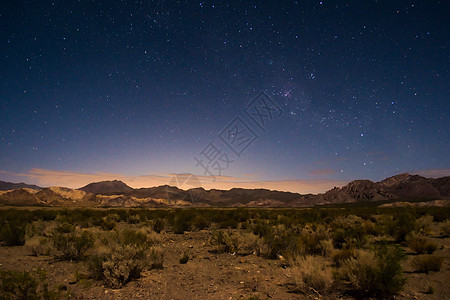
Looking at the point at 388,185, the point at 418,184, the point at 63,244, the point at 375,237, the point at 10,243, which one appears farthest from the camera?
the point at 388,185

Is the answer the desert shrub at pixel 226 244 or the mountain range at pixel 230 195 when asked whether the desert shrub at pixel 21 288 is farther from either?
the mountain range at pixel 230 195

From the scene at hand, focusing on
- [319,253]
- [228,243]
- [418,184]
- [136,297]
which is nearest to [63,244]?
[136,297]

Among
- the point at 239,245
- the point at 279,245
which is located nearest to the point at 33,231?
the point at 239,245

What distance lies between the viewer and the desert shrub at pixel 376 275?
5738 mm

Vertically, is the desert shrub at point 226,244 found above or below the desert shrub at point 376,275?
below

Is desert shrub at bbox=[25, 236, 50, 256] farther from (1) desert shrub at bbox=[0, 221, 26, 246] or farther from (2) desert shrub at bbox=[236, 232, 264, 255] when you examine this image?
(2) desert shrub at bbox=[236, 232, 264, 255]

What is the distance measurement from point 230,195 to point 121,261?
180 metres

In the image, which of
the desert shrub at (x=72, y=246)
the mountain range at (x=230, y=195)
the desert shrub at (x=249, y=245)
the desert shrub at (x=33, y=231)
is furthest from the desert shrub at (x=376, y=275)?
the mountain range at (x=230, y=195)

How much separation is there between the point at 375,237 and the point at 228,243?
9186 mm

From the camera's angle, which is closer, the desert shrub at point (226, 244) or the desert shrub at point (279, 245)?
the desert shrub at point (279, 245)

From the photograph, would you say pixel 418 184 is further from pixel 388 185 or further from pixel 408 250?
pixel 408 250

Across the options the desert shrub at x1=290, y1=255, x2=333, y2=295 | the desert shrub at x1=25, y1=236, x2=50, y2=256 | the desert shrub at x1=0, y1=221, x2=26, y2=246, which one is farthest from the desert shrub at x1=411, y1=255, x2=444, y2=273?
the desert shrub at x1=0, y1=221, x2=26, y2=246

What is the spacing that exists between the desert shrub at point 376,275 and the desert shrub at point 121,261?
5.72 meters

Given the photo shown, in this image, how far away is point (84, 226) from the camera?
1845 cm
